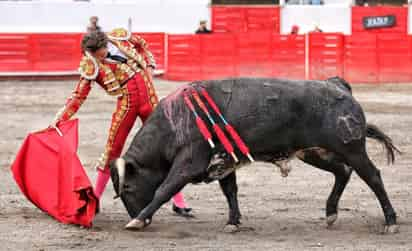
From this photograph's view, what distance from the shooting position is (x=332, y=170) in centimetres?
690

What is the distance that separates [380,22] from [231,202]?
57.9ft

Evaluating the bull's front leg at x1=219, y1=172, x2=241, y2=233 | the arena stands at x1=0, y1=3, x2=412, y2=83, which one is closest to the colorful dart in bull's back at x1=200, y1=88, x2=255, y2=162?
the bull's front leg at x1=219, y1=172, x2=241, y2=233

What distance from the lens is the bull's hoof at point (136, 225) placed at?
642 cm

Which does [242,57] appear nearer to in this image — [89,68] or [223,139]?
[89,68]

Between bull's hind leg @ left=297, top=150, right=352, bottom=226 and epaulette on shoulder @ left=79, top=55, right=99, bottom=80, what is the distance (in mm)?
1440

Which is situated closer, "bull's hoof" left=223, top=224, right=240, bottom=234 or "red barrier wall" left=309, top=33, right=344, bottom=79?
"bull's hoof" left=223, top=224, right=240, bottom=234

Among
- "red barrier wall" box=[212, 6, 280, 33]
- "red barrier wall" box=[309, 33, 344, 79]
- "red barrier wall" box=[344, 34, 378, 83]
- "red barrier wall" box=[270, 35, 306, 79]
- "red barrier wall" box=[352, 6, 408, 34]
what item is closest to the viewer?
"red barrier wall" box=[344, 34, 378, 83]

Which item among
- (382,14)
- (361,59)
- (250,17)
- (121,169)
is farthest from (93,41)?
(250,17)

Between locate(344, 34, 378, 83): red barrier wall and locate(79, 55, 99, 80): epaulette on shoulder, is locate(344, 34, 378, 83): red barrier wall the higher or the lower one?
the lower one

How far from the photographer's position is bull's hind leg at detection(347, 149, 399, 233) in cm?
652

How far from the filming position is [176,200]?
7125mm

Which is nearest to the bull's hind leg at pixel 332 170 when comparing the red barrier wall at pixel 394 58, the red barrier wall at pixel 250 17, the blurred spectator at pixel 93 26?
the blurred spectator at pixel 93 26

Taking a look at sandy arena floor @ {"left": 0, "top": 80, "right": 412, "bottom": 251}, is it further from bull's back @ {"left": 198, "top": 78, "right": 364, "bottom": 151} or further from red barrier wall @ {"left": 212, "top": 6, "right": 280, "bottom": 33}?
red barrier wall @ {"left": 212, "top": 6, "right": 280, "bottom": 33}

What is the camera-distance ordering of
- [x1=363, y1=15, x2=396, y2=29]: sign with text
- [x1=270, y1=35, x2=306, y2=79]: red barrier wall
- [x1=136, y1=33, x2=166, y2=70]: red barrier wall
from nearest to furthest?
1. [x1=270, y1=35, x2=306, y2=79]: red barrier wall
2. [x1=136, y1=33, x2=166, y2=70]: red barrier wall
3. [x1=363, y1=15, x2=396, y2=29]: sign with text
